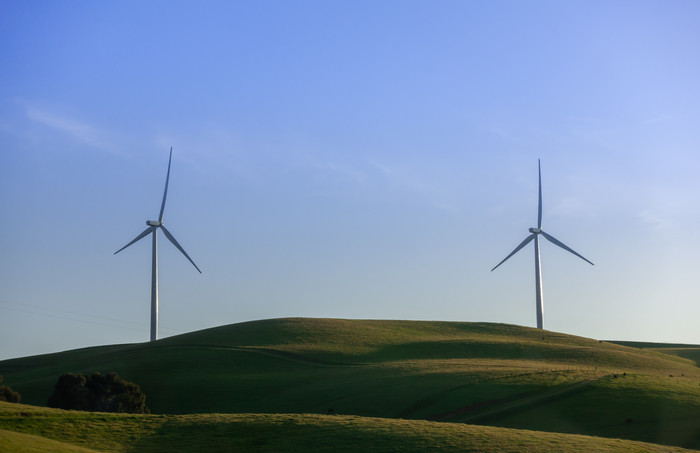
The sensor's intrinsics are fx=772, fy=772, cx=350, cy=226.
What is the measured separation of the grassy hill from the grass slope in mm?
8667

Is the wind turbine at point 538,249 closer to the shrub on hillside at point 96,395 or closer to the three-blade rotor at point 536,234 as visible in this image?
the three-blade rotor at point 536,234

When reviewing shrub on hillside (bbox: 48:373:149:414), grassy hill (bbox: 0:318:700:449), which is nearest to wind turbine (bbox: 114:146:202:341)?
grassy hill (bbox: 0:318:700:449)

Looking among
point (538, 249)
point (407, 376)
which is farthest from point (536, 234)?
point (407, 376)

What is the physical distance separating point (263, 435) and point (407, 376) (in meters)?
26.2

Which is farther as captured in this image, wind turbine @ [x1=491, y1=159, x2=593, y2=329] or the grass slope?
wind turbine @ [x1=491, y1=159, x2=593, y2=329]

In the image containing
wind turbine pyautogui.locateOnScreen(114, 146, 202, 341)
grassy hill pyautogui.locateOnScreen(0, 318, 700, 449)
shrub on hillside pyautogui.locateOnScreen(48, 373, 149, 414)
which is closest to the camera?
grassy hill pyautogui.locateOnScreen(0, 318, 700, 449)

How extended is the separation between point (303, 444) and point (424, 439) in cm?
599

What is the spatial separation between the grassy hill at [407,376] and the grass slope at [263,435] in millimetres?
8667

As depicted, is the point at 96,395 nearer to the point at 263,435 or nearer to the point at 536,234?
the point at 263,435

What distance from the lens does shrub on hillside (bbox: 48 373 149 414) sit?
5772 cm

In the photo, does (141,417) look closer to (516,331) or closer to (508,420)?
(508,420)

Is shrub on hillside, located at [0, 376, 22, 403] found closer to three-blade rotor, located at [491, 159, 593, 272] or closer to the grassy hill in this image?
the grassy hill

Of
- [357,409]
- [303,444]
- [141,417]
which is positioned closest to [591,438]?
[303,444]

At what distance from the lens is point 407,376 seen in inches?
2525
